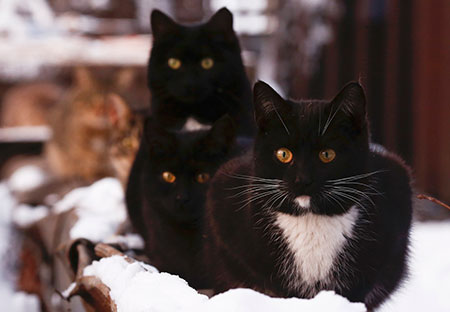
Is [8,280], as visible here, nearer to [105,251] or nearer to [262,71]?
[105,251]

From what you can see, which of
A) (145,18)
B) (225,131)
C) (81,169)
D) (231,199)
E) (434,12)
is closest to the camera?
(231,199)

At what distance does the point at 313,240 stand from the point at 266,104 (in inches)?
12.6

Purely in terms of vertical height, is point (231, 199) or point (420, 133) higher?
point (231, 199)

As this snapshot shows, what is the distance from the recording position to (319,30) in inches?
213

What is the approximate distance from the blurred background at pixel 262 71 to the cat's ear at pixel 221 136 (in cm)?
43

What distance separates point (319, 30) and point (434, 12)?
179cm

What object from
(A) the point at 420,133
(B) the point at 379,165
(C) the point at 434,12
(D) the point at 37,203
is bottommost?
(D) the point at 37,203

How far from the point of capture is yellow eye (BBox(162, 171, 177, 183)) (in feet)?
4.83

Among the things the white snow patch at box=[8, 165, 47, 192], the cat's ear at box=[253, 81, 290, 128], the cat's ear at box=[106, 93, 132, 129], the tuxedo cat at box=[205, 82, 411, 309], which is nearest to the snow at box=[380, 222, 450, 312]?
the tuxedo cat at box=[205, 82, 411, 309]

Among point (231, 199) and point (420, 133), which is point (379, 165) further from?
point (420, 133)

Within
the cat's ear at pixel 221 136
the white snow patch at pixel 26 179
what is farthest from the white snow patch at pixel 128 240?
the white snow patch at pixel 26 179

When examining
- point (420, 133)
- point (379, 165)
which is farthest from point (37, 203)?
point (420, 133)

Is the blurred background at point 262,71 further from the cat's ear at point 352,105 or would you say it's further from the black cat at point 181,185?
the black cat at point 181,185

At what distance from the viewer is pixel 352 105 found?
3.57 feet
